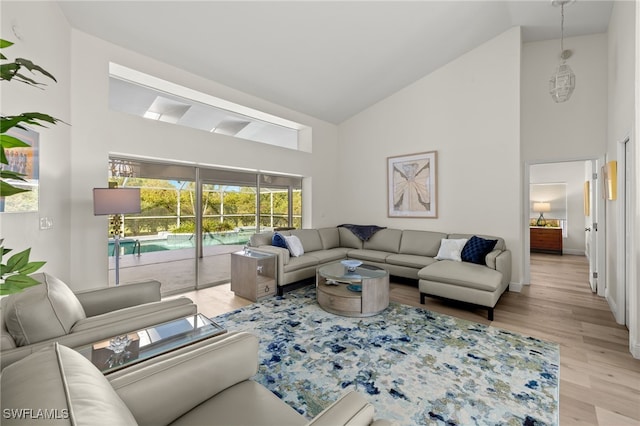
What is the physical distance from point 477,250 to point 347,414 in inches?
147

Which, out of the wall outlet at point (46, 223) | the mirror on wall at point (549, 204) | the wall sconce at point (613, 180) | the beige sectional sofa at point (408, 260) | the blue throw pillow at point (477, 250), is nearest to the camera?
the wall outlet at point (46, 223)

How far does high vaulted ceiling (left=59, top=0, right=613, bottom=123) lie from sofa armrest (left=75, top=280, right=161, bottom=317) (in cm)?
275

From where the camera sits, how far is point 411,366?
2.29 m

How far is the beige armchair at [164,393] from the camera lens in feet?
2.28

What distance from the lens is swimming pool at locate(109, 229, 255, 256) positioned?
149 inches

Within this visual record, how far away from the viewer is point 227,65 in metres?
3.83

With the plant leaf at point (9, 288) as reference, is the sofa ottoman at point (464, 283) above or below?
below

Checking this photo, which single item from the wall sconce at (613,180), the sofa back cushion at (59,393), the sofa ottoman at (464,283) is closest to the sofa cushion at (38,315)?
the sofa back cushion at (59,393)

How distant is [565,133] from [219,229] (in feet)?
18.4

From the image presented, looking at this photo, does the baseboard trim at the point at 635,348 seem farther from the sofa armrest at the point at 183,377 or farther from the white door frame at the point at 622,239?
the sofa armrest at the point at 183,377

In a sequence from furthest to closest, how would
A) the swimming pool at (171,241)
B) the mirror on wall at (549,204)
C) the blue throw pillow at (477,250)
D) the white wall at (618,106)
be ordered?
the mirror on wall at (549,204), the blue throw pillow at (477,250), the swimming pool at (171,241), the white wall at (618,106)

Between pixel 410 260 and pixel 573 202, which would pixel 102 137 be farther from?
pixel 573 202

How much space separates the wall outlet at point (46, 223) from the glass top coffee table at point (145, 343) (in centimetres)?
152
